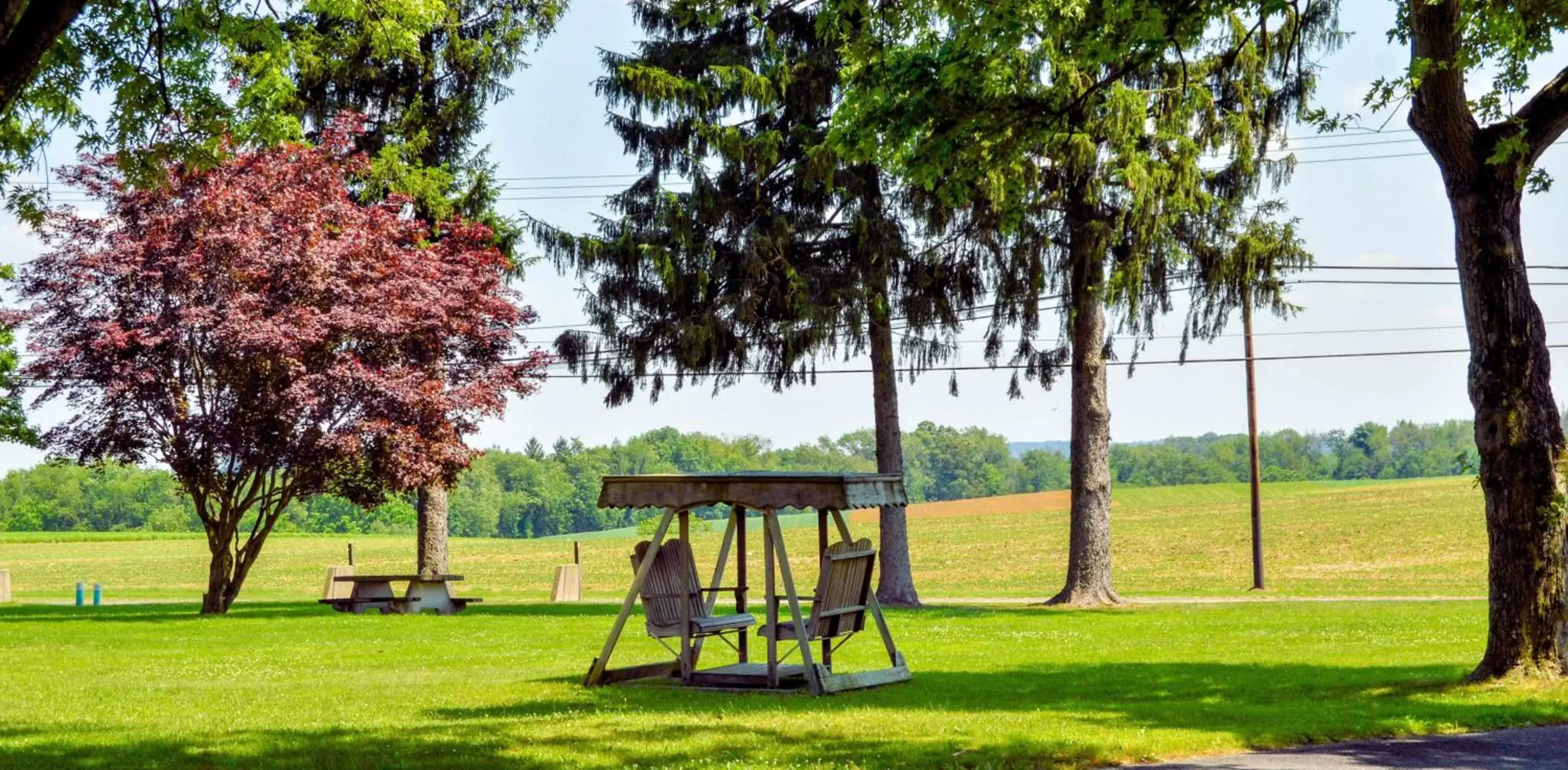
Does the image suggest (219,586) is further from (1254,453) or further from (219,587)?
(1254,453)

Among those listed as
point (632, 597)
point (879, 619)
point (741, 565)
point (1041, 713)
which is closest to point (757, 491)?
point (632, 597)

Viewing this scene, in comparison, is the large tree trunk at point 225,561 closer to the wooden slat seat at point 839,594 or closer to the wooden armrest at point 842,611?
the wooden slat seat at point 839,594

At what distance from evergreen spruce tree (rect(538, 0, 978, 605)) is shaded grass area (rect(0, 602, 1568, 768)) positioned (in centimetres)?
769

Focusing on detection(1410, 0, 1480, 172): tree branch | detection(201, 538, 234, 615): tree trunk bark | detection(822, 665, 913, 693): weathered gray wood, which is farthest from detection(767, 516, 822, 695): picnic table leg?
detection(201, 538, 234, 615): tree trunk bark

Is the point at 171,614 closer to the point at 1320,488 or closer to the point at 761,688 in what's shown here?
the point at 761,688

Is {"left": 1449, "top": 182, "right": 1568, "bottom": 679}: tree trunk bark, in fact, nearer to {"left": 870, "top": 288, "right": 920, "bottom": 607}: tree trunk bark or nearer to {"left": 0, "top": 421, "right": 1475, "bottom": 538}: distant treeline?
{"left": 870, "top": 288, "right": 920, "bottom": 607}: tree trunk bark

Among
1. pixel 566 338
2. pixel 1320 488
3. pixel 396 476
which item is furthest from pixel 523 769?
pixel 1320 488

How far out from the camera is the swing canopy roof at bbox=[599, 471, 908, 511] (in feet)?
42.5

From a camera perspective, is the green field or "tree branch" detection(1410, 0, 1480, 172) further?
"tree branch" detection(1410, 0, 1480, 172)

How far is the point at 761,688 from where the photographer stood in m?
13.7

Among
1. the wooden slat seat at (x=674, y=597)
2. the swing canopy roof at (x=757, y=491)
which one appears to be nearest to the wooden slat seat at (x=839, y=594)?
the swing canopy roof at (x=757, y=491)

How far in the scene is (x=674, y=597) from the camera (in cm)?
1416

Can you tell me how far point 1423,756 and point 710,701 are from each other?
548cm

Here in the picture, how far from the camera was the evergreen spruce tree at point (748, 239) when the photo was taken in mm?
28156
